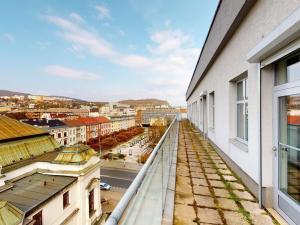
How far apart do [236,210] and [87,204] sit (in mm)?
14003

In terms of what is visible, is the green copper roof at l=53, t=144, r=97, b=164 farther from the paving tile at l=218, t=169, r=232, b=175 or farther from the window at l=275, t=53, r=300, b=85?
the window at l=275, t=53, r=300, b=85

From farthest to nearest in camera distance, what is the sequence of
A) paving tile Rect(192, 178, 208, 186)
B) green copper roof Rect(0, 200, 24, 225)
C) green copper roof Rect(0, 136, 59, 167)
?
green copper roof Rect(0, 136, 59, 167) < green copper roof Rect(0, 200, 24, 225) < paving tile Rect(192, 178, 208, 186)

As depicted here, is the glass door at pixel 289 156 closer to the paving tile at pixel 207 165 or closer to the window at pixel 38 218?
the paving tile at pixel 207 165

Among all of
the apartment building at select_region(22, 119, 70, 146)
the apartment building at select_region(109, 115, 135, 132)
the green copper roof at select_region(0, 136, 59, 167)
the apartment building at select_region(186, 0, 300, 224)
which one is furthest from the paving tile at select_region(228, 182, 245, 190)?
the apartment building at select_region(109, 115, 135, 132)

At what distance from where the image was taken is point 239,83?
488cm

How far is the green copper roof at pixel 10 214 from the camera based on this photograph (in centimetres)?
824

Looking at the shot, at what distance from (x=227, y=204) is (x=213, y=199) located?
0.21 meters

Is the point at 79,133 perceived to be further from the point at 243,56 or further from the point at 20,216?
the point at 243,56

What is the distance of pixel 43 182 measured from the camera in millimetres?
12508

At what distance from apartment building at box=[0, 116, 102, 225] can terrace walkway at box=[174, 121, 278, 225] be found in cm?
844

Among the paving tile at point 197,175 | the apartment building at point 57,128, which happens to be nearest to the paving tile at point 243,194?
the paving tile at point 197,175

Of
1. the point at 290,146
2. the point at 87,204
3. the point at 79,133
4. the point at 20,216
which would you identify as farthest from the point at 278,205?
the point at 79,133

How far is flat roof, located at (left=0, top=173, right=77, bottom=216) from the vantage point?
970cm

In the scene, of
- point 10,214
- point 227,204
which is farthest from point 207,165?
point 10,214
